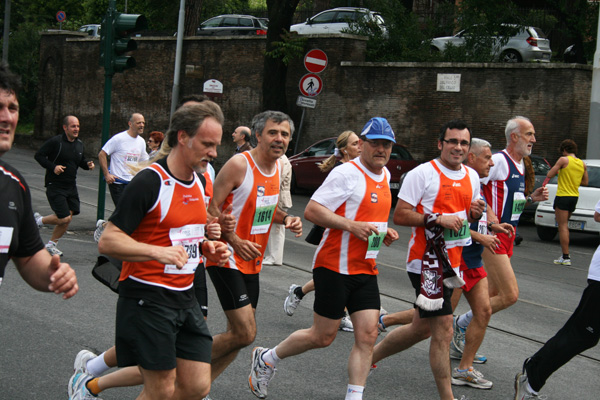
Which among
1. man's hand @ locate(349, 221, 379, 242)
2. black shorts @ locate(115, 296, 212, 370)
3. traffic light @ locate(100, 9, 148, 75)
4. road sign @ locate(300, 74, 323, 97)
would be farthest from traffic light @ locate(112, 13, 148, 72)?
road sign @ locate(300, 74, 323, 97)

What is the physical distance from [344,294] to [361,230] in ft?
1.48

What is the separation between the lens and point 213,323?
7551 millimetres

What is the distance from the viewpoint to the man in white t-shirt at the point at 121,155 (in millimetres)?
11742

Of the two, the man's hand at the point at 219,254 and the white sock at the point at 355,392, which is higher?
the man's hand at the point at 219,254

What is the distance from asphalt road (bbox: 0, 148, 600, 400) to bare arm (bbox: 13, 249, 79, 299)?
2136mm

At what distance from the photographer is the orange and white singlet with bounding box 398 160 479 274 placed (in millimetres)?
5586

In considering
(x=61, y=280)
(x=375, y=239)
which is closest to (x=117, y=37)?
(x=375, y=239)

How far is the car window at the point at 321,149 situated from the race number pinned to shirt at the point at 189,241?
18.1m

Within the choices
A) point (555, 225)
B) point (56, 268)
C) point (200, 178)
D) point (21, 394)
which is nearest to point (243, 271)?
point (200, 178)

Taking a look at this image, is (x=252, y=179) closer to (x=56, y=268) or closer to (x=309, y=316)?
(x=56, y=268)

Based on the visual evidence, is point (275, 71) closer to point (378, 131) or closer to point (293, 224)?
point (378, 131)

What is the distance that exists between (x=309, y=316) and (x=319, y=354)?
4.53ft

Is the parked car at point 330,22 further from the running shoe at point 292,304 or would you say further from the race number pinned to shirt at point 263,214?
the race number pinned to shirt at point 263,214

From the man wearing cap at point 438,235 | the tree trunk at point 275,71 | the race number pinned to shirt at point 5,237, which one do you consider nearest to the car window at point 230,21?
the tree trunk at point 275,71
